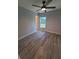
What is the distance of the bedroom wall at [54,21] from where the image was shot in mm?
7883

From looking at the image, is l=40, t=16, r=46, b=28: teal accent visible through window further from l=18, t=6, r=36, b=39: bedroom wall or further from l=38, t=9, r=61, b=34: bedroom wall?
l=18, t=6, r=36, b=39: bedroom wall

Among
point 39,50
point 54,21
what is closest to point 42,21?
point 54,21

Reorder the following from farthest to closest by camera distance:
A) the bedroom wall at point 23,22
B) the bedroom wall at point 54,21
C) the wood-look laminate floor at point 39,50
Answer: the bedroom wall at point 54,21
the bedroom wall at point 23,22
the wood-look laminate floor at point 39,50

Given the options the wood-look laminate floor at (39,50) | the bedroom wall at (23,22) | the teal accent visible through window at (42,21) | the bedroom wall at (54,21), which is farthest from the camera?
the teal accent visible through window at (42,21)

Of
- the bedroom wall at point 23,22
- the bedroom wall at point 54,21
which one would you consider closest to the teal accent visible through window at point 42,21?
the bedroom wall at point 54,21

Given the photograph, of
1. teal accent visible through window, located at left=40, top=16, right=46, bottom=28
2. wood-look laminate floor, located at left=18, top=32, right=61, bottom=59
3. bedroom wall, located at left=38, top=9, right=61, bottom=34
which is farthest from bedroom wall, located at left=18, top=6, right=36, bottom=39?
teal accent visible through window, located at left=40, top=16, right=46, bottom=28

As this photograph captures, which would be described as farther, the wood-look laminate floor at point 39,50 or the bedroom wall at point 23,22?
the bedroom wall at point 23,22

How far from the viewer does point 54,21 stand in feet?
27.8

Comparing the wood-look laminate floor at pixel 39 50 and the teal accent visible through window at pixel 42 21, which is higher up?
the teal accent visible through window at pixel 42 21

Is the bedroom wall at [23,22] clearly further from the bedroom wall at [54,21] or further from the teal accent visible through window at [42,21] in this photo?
the teal accent visible through window at [42,21]

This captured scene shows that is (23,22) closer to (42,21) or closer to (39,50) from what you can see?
(39,50)

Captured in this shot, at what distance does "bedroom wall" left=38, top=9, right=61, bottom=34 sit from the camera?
7.88 m

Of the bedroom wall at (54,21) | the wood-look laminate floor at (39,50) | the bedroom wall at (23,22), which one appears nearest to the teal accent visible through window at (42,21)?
the bedroom wall at (54,21)
